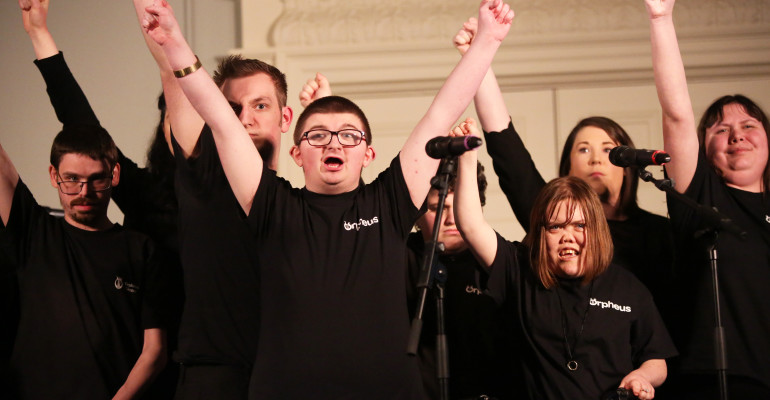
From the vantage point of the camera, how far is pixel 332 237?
224 centimetres

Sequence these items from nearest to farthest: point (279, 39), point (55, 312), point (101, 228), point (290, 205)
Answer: point (290, 205)
point (55, 312)
point (101, 228)
point (279, 39)

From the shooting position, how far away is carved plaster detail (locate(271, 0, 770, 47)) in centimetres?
439

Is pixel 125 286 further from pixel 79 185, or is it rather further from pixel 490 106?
pixel 490 106

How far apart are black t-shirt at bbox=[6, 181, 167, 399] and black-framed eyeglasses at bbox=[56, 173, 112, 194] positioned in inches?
3.9

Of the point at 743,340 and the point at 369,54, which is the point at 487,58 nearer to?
the point at 743,340

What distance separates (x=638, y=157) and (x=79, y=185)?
1709mm

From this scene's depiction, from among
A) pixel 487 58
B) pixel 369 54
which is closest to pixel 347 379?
pixel 487 58

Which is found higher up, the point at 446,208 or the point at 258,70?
the point at 258,70

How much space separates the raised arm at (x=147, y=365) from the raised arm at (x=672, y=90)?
1609 mm

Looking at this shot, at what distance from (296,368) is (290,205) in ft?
1.33

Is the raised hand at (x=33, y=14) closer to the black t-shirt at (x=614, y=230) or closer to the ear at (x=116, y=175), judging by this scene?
the ear at (x=116, y=175)

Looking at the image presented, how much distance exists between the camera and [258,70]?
2764 mm

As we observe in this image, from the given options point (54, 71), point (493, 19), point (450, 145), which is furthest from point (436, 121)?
point (54, 71)

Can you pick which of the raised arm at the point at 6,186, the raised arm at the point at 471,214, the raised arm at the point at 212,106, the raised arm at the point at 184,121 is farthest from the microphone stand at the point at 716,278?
the raised arm at the point at 6,186
